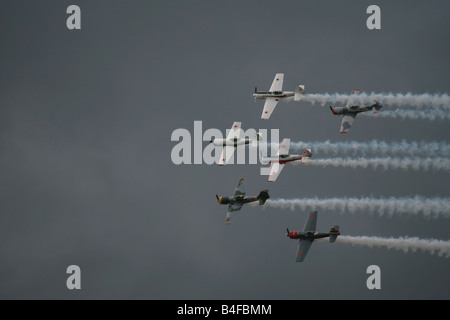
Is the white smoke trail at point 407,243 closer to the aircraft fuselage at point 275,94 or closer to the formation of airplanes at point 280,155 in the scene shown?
the formation of airplanes at point 280,155

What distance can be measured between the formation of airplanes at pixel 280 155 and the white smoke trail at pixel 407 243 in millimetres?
2444

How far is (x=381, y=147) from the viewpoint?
7438cm

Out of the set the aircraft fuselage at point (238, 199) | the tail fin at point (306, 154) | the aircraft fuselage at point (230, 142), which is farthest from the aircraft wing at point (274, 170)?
the aircraft fuselage at point (230, 142)

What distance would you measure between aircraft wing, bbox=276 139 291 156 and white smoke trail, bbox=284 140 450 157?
1018 millimetres

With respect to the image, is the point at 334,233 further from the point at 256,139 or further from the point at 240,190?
the point at 256,139

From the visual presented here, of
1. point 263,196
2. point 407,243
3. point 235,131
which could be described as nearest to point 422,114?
point 407,243

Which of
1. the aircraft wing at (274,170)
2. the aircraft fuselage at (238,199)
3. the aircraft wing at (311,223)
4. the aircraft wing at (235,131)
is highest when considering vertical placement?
the aircraft wing at (235,131)

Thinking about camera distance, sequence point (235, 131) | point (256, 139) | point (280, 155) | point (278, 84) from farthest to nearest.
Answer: point (278, 84), point (235, 131), point (256, 139), point (280, 155)

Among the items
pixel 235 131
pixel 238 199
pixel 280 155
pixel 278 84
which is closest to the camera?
pixel 238 199

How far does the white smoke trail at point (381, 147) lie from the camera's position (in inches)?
2813

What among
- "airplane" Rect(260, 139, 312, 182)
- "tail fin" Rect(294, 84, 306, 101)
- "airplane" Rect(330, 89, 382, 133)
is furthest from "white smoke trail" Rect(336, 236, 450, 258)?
"tail fin" Rect(294, 84, 306, 101)

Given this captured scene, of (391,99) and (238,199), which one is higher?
(391,99)

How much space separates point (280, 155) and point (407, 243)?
14.2 metres
